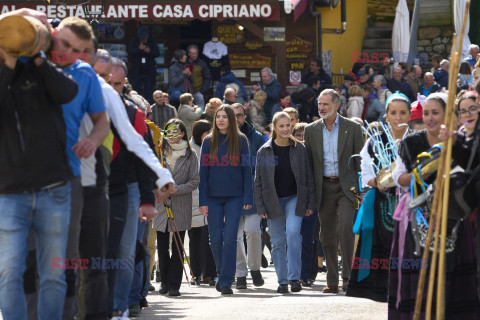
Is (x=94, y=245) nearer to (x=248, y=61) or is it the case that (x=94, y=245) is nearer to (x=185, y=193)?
(x=185, y=193)

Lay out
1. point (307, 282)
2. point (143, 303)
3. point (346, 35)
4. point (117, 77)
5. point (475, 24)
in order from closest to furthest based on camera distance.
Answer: point (117, 77) < point (143, 303) < point (307, 282) < point (346, 35) < point (475, 24)

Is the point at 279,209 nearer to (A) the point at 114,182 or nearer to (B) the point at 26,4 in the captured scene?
(A) the point at 114,182

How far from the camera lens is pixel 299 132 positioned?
13.5m

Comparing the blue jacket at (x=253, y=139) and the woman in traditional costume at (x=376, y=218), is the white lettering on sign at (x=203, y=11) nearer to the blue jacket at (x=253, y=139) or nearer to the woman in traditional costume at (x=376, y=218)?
the blue jacket at (x=253, y=139)

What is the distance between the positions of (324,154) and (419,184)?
4.71 m

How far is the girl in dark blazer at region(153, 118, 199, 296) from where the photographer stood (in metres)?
12.1

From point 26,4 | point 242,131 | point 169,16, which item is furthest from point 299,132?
point 26,4

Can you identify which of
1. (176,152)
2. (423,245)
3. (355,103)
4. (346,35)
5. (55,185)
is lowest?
(423,245)

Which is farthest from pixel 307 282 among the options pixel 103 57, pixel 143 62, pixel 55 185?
pixel 143 62

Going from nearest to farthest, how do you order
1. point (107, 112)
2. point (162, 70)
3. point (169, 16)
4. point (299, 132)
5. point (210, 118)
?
point (107, 112), point (299, 132), point (210, 118), point (169, 16), point (162, 70)

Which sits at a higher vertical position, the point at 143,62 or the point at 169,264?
the point at 143,62

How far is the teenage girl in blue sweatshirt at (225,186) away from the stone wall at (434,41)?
1976cm

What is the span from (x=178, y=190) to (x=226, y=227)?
0.69 m

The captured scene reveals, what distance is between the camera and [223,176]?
39.3ft
